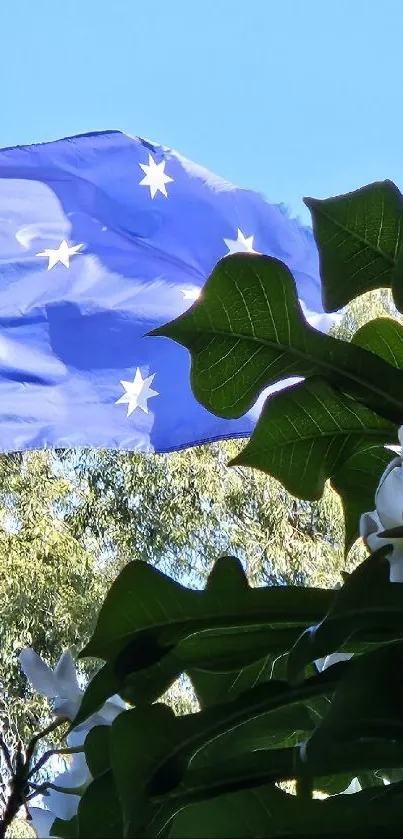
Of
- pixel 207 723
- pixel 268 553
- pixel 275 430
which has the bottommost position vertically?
pixel 207 723

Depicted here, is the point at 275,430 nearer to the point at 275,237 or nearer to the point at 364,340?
the point at 364,340

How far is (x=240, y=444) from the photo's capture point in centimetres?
527

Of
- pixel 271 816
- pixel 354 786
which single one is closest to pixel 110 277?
pixel 354 786

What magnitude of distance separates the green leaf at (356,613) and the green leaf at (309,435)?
0.10 metres

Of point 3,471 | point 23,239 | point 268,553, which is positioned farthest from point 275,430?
point 3,471

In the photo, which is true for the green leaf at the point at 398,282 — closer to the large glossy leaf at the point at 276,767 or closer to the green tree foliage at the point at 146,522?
the large glossy leaf at the point at 276,767

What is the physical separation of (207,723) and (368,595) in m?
0.06

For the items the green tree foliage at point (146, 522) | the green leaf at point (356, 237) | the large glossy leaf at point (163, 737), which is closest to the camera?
the large glossy leaf at point (163, 737)

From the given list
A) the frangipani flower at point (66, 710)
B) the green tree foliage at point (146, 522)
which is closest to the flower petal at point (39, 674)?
the frangipani flower at point (66, 710)

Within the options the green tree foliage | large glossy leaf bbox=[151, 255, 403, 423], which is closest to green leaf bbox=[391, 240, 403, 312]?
large glossy leaf bbox=[151, 255, 403, 423]

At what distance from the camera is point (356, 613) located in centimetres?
28

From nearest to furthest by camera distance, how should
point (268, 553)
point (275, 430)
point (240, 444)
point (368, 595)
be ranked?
point (368, 595) < point (275, 430) < point (268, 553) < point (240, 444)

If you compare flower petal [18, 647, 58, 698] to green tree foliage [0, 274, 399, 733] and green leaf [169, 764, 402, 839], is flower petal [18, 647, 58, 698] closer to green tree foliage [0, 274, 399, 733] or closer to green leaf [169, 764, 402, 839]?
green leaf [169, 764, 402, 839]

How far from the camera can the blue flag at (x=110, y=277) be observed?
302 centimetres
